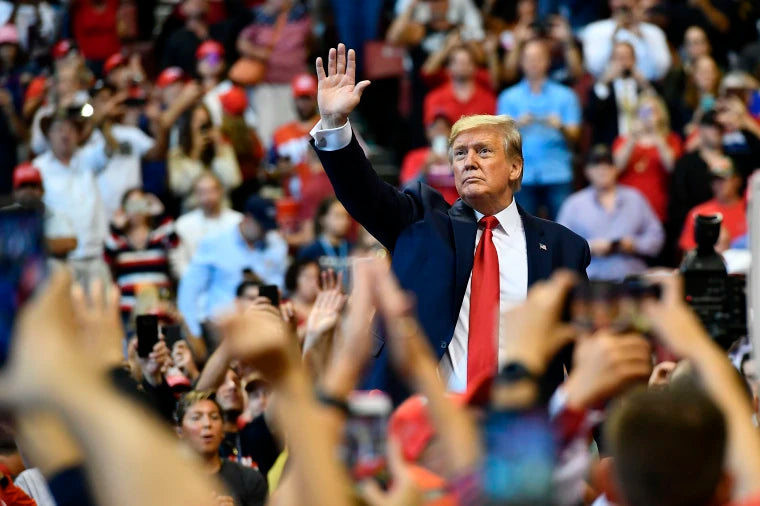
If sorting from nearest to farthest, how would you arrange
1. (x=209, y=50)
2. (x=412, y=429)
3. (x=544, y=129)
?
(x=412, y=429), (x=544, y=129), (x=209, y=50)

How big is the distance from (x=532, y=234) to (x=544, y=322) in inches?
105

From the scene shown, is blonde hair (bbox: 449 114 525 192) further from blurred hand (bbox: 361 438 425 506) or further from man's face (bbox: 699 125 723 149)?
man's face (bbox: 699 125 723 149)

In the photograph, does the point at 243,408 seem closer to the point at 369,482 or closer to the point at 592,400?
the point at 369,482

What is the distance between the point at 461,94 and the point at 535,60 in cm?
68

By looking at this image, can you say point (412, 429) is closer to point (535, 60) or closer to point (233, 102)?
point (535, 60)

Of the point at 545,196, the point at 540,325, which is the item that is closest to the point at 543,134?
the point at 545,196

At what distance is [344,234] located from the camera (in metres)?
9.95

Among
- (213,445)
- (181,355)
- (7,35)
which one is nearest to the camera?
(213,445)

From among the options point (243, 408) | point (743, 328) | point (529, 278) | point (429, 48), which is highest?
point (429, 48)

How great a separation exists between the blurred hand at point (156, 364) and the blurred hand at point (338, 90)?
2.22 m

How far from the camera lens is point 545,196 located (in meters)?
11.0

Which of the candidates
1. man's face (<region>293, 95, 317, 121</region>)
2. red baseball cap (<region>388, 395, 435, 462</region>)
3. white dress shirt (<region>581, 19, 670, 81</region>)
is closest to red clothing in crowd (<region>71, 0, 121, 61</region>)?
man's face (<region>293, 95, 317, 121</region>)

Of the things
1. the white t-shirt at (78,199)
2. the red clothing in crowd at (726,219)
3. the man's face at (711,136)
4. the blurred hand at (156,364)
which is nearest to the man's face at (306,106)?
the white t-shirt at (78,199)

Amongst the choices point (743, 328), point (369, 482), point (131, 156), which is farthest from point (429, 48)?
point (369, 482)
